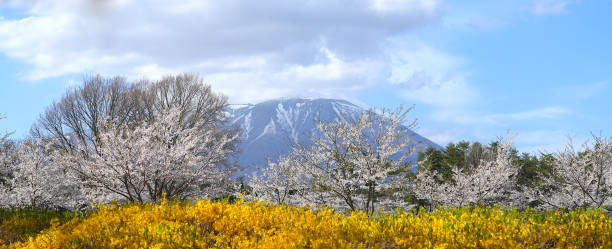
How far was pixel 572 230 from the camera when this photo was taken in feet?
15.3

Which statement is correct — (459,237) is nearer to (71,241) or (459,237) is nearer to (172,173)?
(71,241)

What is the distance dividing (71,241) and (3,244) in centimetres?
161

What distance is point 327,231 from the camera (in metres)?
4.67

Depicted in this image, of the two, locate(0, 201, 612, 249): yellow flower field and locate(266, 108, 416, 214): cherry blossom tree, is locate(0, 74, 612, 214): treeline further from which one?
locate(0, 201, 612, 249): yellow flower field

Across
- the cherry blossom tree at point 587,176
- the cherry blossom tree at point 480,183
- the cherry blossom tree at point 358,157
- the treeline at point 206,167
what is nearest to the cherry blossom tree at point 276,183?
the treeline at point 206,167

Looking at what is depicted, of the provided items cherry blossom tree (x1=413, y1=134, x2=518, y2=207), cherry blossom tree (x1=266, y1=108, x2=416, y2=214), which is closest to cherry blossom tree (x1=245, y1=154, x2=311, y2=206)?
cherry blossom tree (x1=266, y1=108, x2=416, y2=214)

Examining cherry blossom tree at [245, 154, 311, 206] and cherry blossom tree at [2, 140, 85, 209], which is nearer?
cherry blossom tree at [2, 140, 85, 209]

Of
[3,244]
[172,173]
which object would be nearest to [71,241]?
[3,244]

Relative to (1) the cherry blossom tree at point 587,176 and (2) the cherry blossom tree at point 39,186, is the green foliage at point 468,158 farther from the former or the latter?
(2) the cherry blossom tree at point 39,186

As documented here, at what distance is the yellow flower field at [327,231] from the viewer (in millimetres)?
4309

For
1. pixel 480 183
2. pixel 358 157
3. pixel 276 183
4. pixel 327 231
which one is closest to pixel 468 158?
pixel 480 183

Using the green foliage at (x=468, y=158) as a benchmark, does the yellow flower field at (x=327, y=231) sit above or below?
below

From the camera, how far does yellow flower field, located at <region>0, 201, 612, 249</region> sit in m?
4.31

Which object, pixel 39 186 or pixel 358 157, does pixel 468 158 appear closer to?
pixel 358 157
